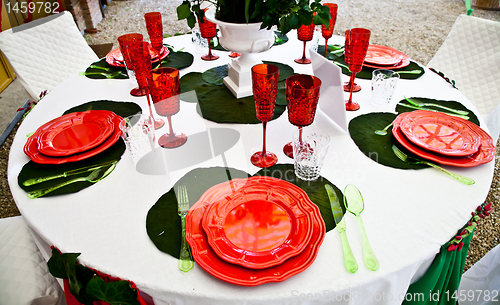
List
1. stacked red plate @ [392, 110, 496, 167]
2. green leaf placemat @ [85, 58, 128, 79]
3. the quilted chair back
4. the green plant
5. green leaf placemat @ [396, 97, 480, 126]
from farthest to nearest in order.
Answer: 1. the quilted chair back
2. green leaf placemat @ [85, 58, 128, 79]
3. green leaf placemat @ [396, 97, 480, 126]
4. the green plant
5. stacked red plate @ [392, 110, 496, 167]

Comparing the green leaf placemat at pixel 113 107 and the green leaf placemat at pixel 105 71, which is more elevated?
the green leaf placemat at pixel 113 107

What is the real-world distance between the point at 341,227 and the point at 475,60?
5.17 feet

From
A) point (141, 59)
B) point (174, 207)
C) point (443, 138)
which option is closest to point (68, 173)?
point (174, 207)

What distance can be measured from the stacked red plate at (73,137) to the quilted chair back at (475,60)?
5.86 feet

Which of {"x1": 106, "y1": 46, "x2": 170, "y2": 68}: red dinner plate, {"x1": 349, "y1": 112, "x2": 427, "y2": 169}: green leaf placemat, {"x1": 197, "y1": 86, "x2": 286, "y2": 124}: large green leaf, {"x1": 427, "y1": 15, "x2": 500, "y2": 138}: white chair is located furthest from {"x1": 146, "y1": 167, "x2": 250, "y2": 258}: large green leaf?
{"x1": 427, "y1": 15, "x2": 500, "y2": 138}: white chair

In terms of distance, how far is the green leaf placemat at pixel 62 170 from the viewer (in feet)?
2.92

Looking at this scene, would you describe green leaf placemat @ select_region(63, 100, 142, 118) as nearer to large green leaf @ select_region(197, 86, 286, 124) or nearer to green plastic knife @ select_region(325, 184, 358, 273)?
large green leaf @ select_region(197, 86, 286, 124)

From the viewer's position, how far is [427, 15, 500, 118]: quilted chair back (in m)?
1.68

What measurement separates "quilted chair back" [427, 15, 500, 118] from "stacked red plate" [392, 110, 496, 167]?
32.4 inches

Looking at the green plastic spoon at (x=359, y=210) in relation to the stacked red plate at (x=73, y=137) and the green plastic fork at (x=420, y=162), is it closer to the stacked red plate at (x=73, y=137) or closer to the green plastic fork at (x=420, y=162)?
the green plastic fork at (x=420, y=162)

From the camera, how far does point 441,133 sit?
3.40ft

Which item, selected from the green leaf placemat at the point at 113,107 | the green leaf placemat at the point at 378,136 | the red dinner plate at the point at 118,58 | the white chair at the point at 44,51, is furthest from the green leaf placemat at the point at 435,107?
the white chair at the point at 44,51

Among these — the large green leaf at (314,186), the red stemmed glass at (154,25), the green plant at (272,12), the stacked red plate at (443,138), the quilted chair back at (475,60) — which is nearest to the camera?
the large green leaf at (314,186)

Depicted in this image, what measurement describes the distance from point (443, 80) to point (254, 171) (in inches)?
41.0
